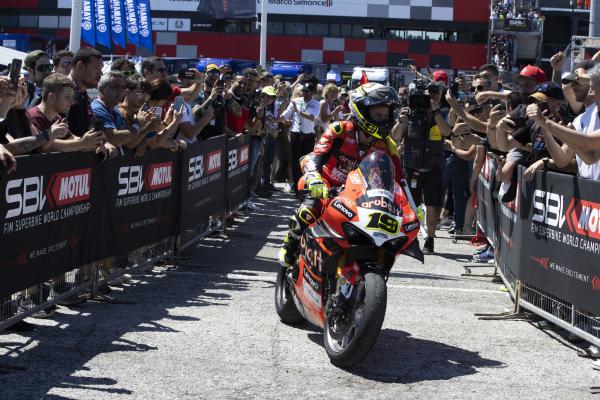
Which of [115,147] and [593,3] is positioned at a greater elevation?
[593,3]

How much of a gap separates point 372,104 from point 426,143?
6039mm

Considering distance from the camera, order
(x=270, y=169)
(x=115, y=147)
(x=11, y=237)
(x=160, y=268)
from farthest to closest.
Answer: (x=270, y=169)
(x=160, y=268)
(x=115, y=147)
(x=11, y=237)

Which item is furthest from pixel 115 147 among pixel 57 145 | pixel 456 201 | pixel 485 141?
pixel 456 201

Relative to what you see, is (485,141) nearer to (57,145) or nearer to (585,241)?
(585,241)

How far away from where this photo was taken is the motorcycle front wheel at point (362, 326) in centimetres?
595

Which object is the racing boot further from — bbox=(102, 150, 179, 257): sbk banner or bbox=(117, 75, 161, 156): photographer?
bbox=(117, 75, 161, 156): photographer

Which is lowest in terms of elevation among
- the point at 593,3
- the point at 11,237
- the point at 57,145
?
the point at 11,237

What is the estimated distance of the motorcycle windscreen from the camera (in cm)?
641

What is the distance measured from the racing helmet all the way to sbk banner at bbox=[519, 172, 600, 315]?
132 centimetres

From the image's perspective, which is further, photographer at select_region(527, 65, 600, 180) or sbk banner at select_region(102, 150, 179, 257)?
sbk banner at select_region(102, 150, 179, 257)

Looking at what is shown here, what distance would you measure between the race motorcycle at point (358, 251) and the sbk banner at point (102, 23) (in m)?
24.2

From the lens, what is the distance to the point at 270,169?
18.5m

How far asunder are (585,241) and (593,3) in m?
9.65

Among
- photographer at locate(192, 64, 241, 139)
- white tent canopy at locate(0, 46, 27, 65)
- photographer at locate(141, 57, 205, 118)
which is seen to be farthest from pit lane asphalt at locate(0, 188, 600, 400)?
white tent canopy at locate(0, 46, 27, 65)
